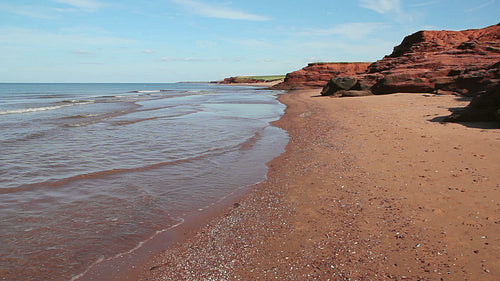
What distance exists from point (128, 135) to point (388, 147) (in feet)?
33.1

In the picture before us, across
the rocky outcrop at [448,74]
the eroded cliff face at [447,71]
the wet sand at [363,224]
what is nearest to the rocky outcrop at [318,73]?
the rocky outcrop at [448,74]

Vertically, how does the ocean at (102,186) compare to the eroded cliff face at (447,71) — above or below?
below

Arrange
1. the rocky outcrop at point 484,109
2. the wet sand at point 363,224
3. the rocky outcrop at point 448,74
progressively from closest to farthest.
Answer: the wet sand at point 363,224 → the rocky outcrop at point 484,109 → the rocky outcrop at point 448,74

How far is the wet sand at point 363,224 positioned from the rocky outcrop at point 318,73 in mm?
63374

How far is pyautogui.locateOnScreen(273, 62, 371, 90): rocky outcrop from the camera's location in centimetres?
6988

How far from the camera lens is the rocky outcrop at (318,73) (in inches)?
2751

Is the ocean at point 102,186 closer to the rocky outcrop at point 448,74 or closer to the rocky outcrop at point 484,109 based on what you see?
the rocky outcrop at point 484,109

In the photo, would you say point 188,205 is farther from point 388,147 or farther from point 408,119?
point 408,119

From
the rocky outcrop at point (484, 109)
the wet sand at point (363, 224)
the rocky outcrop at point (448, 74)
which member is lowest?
the wet sand at point (363, 224)

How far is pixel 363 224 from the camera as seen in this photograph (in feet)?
14.4

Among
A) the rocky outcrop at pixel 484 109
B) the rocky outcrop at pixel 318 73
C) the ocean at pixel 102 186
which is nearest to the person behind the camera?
the ocean at pixel 102 186

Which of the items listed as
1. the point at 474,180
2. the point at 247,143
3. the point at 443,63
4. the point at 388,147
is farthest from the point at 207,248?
the point at 443,63

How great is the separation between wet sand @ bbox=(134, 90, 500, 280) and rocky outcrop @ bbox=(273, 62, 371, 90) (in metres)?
63.4

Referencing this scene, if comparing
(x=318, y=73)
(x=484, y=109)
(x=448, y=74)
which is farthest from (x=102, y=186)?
(x=318, y=73)
